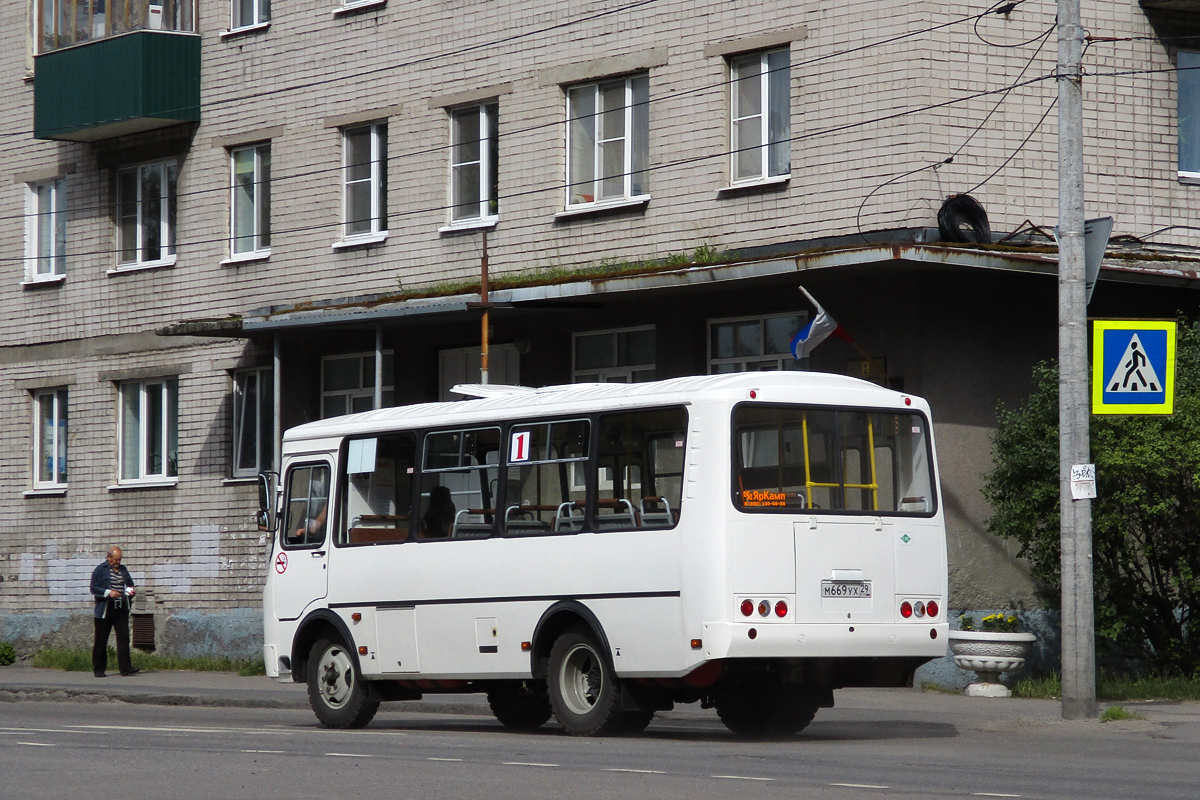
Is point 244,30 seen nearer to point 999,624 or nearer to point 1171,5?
point 1171,5

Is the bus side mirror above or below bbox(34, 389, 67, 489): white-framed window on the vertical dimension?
below

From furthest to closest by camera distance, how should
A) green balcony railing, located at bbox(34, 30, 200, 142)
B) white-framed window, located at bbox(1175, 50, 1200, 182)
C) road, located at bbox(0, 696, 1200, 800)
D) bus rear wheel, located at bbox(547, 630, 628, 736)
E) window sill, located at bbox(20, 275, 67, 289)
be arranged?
window sill, located at bbox(20, 275, 67, 289), green balcony railing, located at bbox(34, 30, 200, 142), white-framed window, located at bbox(1175, 50, 1200, 182), bus rear wheel, located at bbox(547, 630, 628, 736), road, located at bbox(0, 696, 1200, 800)

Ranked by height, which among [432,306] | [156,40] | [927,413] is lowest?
[927,413]

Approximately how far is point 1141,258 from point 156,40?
48.3 feet

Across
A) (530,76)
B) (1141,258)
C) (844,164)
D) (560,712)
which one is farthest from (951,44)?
(560,712)

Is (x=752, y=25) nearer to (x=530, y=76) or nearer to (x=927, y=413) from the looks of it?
(x=530, y=76)

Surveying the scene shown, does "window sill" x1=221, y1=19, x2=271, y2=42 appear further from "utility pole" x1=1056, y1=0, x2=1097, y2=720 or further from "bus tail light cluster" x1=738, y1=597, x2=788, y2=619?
"bus tail light cluster" x1=738, y1=597, x2=788, y2=619

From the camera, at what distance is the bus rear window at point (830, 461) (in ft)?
45.8

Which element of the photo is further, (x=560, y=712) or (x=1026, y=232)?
(x=1026, y=232)

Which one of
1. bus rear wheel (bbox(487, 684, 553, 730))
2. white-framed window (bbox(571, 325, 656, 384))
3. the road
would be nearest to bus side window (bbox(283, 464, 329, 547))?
the road

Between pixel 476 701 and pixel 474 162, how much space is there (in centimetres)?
826

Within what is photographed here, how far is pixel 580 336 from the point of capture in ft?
77.7

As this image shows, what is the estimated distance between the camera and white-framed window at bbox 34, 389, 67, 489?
30.6 metres

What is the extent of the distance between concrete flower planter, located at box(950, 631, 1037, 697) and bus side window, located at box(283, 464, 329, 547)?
6242mm
